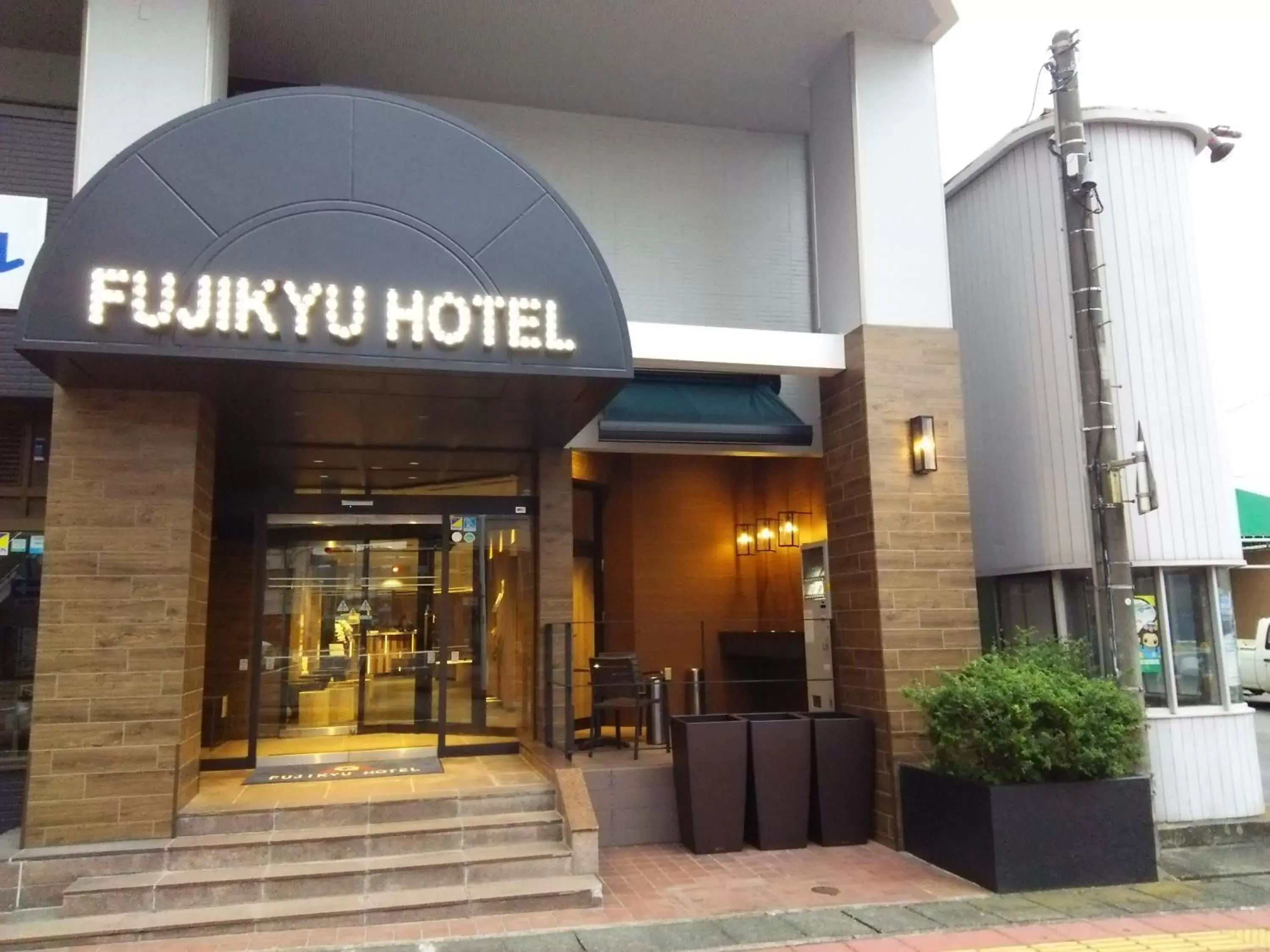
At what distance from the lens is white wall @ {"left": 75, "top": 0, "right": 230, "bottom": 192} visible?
24.0 ft

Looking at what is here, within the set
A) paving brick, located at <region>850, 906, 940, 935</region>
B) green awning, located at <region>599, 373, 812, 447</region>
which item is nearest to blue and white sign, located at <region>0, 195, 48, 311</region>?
green awning, located at <region>599, 373, 812, 447</region>

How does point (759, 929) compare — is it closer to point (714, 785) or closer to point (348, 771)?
point (714, 785)

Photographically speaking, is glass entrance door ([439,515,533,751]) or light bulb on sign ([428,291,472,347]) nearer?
light bulb on sign ([428,291,472,347])

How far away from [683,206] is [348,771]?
21.2ft

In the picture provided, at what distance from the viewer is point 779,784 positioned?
8.13 metres

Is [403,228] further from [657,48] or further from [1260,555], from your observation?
[1260,555]

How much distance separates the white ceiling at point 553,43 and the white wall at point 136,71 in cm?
107

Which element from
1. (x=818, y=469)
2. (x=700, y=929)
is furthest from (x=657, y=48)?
(x=700, y=929)

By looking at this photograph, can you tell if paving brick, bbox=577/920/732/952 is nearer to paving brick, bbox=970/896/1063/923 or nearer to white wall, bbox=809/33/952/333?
paving brick, bbox=970/896/1063/923

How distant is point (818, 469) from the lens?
38.8ft

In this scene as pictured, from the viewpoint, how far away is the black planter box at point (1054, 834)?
6.80 m

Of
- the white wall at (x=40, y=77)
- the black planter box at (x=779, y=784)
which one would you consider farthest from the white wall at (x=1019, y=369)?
the white wall at (x=40, y=77)

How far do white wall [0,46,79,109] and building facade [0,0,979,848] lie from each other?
4 centimetres

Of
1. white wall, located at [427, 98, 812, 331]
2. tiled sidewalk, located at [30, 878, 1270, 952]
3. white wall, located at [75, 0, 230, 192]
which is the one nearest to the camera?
tiled sidewalk, located at [30, 878, 1270, 952]
